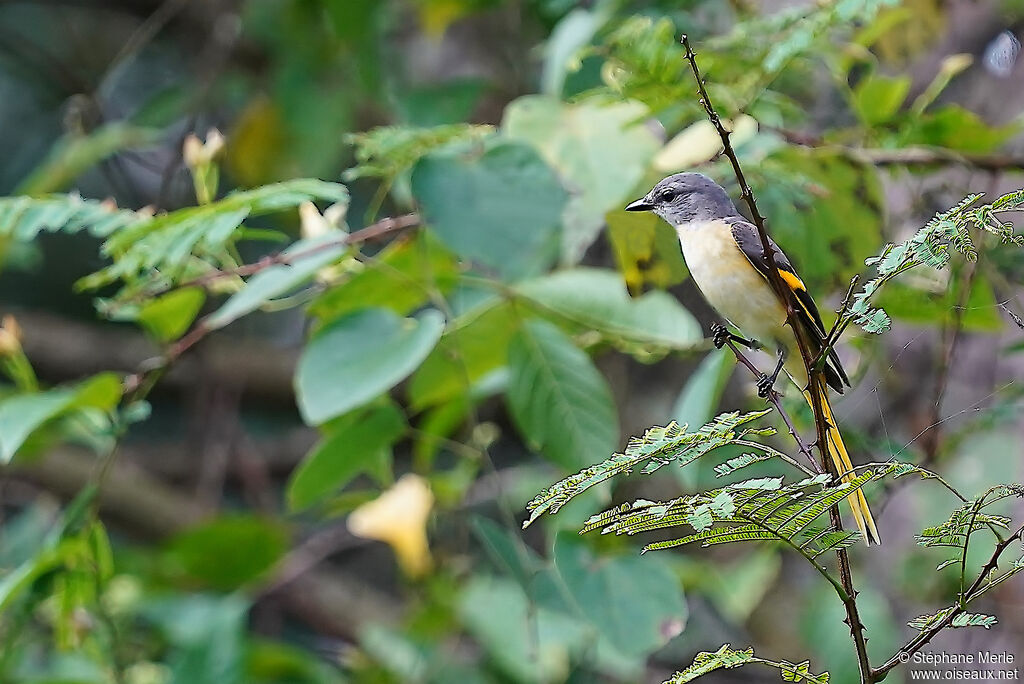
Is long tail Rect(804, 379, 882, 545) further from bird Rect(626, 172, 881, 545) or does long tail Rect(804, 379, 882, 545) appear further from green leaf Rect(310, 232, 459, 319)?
green leaf Rect(310, 232, 459, 319)

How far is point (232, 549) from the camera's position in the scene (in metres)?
2.46

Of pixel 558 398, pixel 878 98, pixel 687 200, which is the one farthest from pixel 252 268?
pixel 878 98

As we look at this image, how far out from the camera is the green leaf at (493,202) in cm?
142

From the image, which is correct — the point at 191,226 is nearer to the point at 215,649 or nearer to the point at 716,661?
the point at 716,661

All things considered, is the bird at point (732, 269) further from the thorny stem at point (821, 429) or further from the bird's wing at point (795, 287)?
the thorny stem at point (821, 429)

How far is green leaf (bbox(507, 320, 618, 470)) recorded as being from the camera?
1.49 m

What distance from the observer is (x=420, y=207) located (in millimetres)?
1428

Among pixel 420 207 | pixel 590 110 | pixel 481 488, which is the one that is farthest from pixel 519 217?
pixel 481 488

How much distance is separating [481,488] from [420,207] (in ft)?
5.99

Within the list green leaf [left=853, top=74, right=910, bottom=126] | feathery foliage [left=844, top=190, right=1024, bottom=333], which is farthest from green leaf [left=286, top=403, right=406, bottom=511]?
feathery foliage [left=844, top=190, right=1024, bottom=333]

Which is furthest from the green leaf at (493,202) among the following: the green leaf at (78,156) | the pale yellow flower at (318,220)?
the green leaf at (78,156)

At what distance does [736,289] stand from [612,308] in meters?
0.31

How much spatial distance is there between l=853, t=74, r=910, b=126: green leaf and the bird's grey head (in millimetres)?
445

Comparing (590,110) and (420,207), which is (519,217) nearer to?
(420,207)
